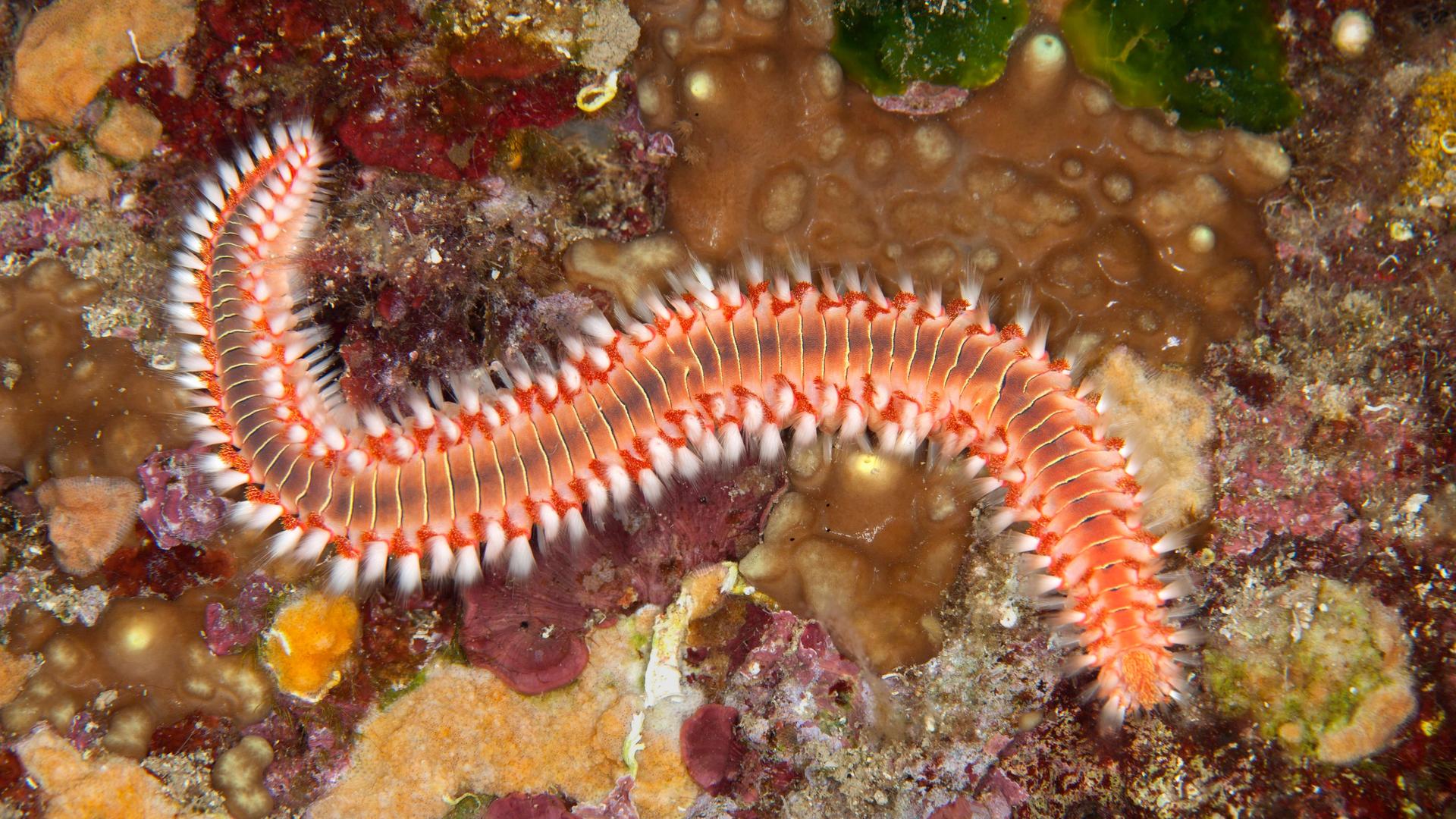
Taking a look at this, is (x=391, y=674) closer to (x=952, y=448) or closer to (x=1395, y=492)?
(x=952, y=448)

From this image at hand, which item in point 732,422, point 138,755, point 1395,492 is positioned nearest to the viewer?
point 1395,492

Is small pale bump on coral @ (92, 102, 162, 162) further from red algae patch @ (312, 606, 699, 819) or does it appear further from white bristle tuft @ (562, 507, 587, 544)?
red algae patch @ (312, 606, 699, 819)

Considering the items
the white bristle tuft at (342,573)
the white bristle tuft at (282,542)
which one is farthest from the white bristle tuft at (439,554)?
the white bristle tuft at (282,542)

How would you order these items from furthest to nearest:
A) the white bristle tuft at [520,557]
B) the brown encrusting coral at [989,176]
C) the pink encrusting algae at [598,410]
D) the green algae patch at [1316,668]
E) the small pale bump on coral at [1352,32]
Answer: the white bristle tuft at [520,557] → the pink encrusting algae at [598,410] → the brown encrusting coral at [989,176] → the small pale bump on coral at [1352,32] → the green algae patch at [1316,668]

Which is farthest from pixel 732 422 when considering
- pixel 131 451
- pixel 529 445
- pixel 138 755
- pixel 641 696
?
pixel 138 755

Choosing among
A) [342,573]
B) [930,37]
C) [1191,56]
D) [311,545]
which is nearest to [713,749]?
[342,573]

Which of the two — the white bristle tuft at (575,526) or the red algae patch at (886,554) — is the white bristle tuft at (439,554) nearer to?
the white bristle tuft at (575,526)

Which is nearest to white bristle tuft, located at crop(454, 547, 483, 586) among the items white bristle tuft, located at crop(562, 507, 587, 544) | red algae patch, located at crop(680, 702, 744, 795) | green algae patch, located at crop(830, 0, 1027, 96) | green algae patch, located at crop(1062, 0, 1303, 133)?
white bristle tuft, located at crop(562, 507, 587, 544)
